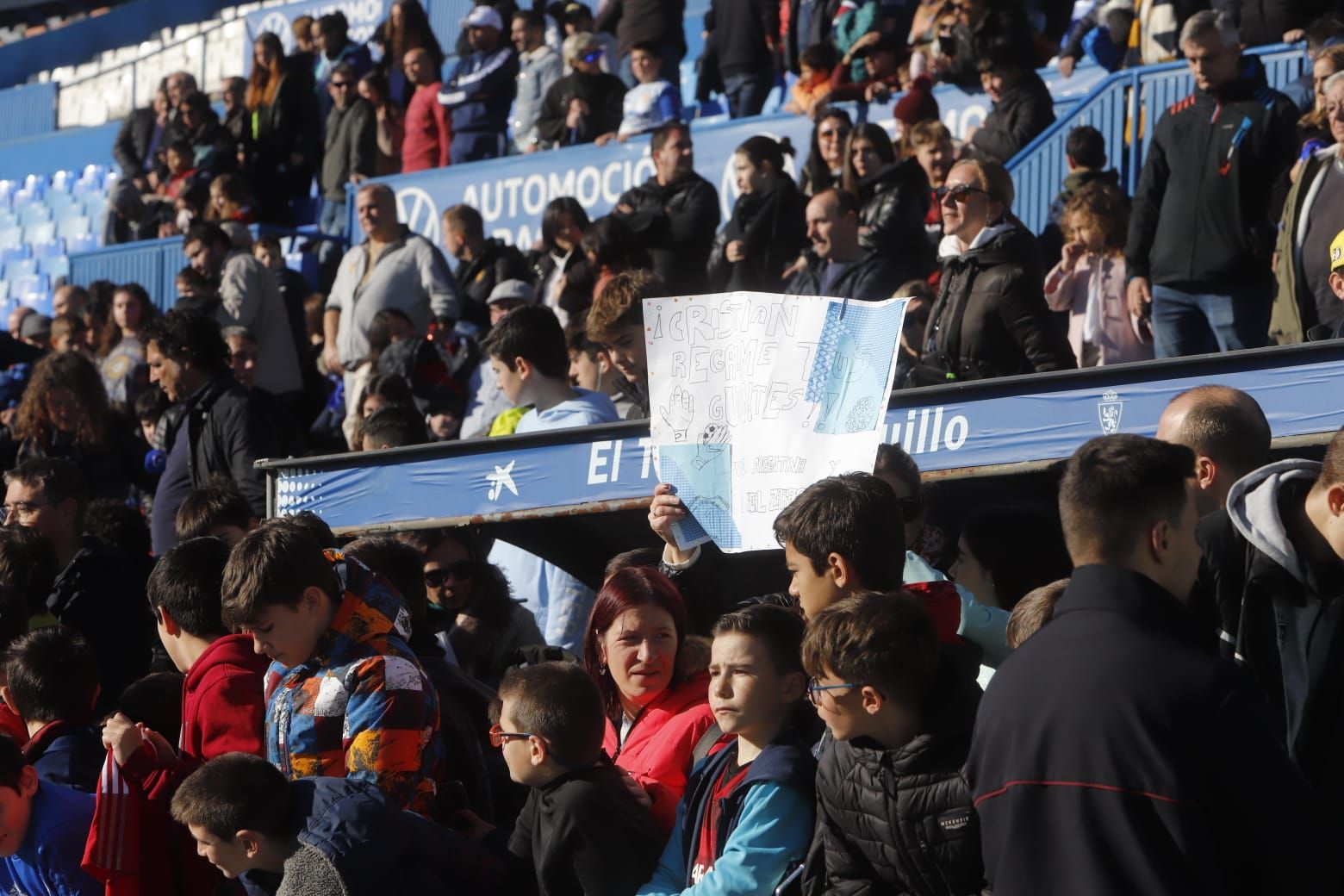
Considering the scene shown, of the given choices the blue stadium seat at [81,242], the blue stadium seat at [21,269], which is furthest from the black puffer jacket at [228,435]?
the blue stadium seat at [21,269]

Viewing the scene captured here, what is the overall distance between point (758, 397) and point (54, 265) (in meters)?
17.7

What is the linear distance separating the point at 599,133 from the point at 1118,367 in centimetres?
859

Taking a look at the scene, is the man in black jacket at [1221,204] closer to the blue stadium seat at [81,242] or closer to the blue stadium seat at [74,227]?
the blue stadium seat at [81,242]

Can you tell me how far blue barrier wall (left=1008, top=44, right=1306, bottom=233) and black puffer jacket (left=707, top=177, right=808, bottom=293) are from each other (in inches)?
59.5

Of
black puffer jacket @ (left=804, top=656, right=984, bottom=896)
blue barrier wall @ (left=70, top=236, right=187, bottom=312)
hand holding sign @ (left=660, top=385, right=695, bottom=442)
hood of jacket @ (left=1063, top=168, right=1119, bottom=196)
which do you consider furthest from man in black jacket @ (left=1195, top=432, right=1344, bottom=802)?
blue barrier wall @ (left=70, top=236, right=187, bottom=312)

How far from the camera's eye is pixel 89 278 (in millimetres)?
16594

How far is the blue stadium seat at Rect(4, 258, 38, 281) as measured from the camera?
21109 mm

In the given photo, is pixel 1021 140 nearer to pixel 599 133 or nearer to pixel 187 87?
pixel 599 133

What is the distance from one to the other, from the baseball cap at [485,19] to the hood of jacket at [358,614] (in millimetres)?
10035

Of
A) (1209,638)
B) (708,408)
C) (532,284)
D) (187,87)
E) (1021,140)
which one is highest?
(187,87)

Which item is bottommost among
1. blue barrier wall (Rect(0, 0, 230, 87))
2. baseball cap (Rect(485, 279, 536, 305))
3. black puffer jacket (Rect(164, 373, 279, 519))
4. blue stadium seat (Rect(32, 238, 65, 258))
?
black puffer jacket (Rect(164, 373, 279, 519))

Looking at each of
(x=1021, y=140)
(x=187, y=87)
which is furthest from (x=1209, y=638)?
(x=187, y=87)

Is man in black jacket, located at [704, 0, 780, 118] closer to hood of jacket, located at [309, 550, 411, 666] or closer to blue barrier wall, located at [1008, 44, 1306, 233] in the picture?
blue barrier wall, located at [1008, 44, 1306, 233]

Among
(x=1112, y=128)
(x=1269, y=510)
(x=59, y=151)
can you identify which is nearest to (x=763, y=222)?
(x=1112, y=128)
